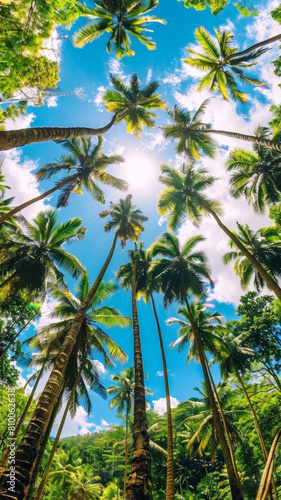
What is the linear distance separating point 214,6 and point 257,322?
16.9 meters

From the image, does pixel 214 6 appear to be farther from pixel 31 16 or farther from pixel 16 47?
pixel 16 47

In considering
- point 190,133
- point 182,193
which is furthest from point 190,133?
point 182,193

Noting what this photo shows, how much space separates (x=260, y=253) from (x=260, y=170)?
570cm

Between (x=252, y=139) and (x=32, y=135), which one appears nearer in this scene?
(x=32, y=135)

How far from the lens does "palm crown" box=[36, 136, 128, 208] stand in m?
14.2

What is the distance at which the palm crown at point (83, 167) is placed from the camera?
559 inches

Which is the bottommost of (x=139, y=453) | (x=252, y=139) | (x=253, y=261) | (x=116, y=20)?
(x=139, y=453)

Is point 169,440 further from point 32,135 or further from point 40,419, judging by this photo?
point 32,135

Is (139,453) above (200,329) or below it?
below

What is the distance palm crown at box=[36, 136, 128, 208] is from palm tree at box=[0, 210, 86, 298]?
5.16ft

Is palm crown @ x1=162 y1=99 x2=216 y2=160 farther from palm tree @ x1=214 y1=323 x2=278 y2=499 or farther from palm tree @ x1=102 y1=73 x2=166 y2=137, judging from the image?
palm tree @ x1=214 y1=323 x2=278 y2=499

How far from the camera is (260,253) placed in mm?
17688


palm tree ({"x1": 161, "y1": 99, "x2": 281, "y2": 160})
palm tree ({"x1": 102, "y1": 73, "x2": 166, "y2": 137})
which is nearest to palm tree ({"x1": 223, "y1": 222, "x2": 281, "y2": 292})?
palm tree ({"x1": 161, "y1": 99, "x2": 281, "y2": 160})

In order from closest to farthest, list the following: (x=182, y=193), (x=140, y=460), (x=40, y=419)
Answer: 1. (x=40, y=419)
2. (x=140, y=460)
3. (x=182, y=193)
